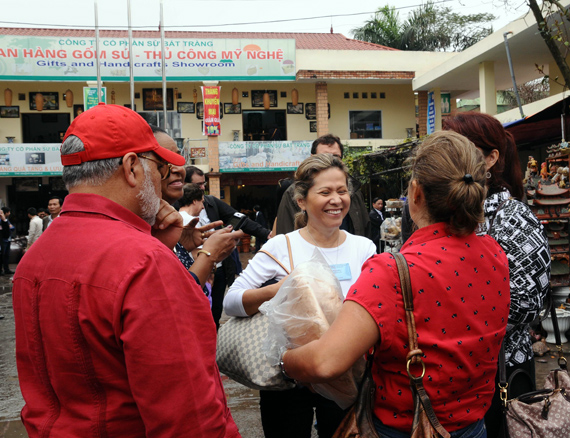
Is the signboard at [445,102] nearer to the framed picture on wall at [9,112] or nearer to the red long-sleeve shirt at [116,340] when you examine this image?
the framed picture on wall at [9,112]

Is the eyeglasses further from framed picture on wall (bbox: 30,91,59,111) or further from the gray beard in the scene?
framed picture on wall (bbox: 30,91,59,111)

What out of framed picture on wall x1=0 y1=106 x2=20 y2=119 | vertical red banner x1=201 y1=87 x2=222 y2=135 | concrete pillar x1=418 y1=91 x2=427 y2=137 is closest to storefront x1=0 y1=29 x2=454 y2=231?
framed picture on wall x1=0 y1=106 x2=20 y2=119

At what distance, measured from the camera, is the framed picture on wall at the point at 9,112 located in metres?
19.2

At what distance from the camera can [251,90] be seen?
20.4 metres

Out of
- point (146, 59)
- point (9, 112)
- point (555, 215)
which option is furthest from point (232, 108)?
point (555, 215)

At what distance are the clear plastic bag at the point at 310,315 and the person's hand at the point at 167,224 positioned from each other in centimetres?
50

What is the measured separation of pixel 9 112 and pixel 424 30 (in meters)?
19.3

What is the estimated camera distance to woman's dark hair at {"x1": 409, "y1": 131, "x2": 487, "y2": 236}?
1.49 meters

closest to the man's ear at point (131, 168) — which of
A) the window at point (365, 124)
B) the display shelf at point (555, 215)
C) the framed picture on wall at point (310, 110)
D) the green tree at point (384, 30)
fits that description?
the display shelf at point (555, 215)

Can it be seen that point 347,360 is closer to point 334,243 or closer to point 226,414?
point 226,414

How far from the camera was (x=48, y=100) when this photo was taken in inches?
770

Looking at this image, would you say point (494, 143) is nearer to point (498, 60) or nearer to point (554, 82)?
point (554, 82)

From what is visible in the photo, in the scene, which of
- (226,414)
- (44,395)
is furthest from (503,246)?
(44,395)

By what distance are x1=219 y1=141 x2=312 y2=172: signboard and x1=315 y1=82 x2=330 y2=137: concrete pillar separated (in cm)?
128
